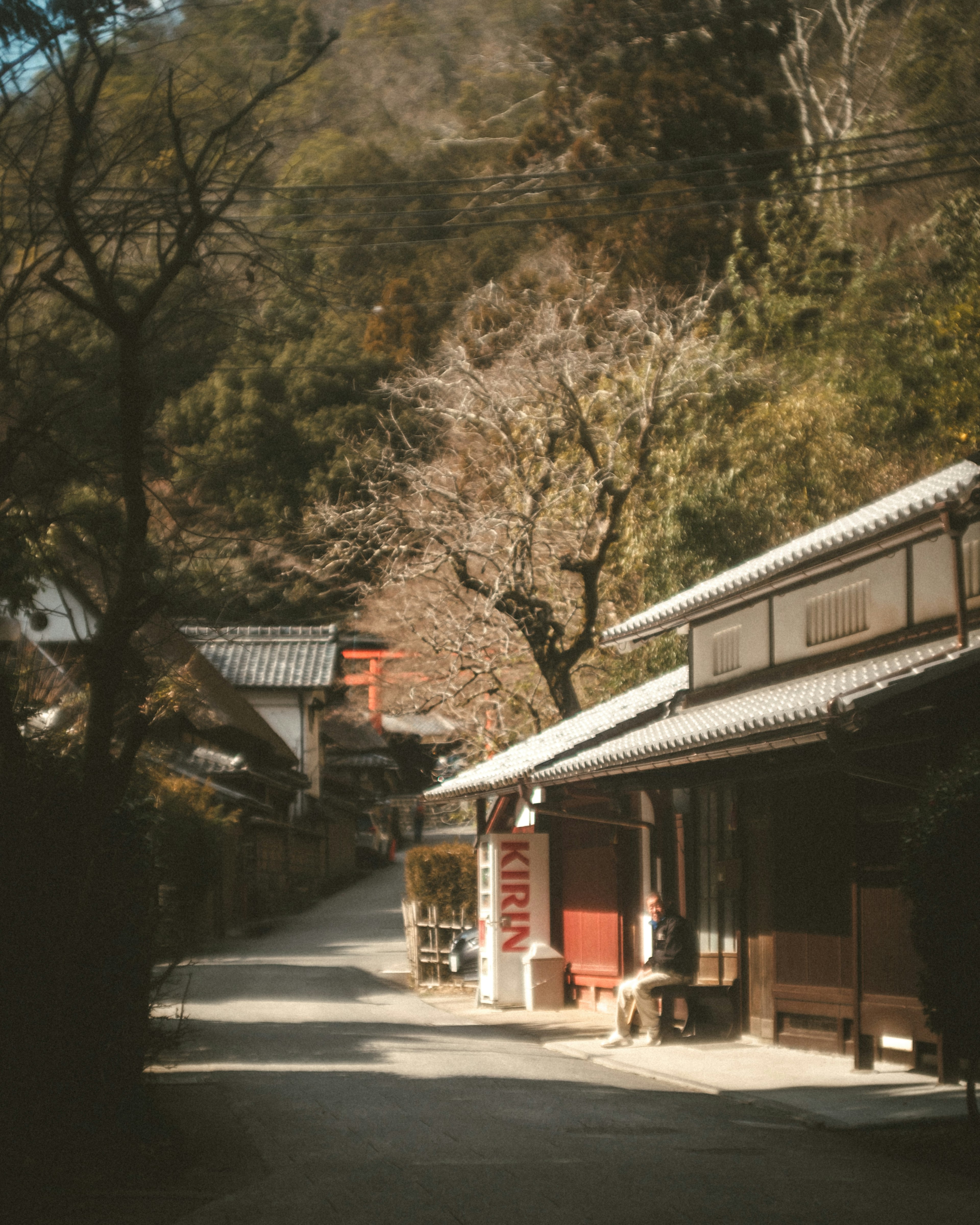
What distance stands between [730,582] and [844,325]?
662 inches

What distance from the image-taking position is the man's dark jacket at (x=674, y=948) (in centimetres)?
1479

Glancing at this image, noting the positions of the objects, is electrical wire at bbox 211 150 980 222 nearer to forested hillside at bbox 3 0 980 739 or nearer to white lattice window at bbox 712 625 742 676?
forested hillside at bbox 3 0 980 739

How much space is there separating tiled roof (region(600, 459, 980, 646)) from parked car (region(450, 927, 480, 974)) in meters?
6.12

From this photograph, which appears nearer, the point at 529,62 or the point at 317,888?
the point at 529,62

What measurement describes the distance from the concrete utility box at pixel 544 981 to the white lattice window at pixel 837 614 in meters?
6.44

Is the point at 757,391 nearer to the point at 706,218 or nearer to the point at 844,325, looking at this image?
the point at 844,325

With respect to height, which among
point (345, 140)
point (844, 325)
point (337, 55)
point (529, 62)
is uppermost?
point (529, 62)

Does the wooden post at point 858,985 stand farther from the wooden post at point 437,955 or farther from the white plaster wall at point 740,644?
the wooden post at point 437,955

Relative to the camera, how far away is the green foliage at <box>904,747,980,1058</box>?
27.6 ft

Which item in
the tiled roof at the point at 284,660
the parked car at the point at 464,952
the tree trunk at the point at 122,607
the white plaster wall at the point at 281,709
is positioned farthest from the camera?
the white plaster wall at the point at 281,709

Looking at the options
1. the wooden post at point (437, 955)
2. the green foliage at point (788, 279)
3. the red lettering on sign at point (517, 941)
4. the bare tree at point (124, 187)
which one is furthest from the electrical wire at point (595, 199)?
the wooden post at point (437, 955)

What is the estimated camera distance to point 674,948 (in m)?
14.8

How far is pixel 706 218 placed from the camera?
118 ft

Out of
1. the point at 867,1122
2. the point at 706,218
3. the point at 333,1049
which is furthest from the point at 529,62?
the point at 867,1122
